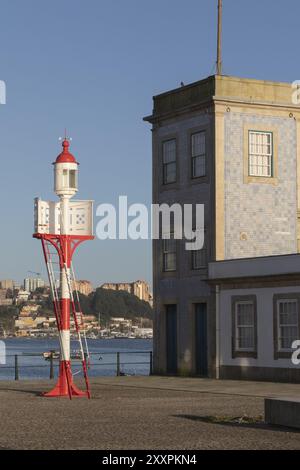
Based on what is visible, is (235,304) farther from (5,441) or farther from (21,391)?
(5,441)

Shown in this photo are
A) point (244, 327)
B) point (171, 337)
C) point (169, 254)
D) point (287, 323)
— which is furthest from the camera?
point (169, 254)

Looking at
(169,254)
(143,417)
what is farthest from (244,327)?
(143,417)

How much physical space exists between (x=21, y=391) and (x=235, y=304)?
8595 millimetres

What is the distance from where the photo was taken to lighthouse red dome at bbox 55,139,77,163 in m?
28.1

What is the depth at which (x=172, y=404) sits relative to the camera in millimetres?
23781

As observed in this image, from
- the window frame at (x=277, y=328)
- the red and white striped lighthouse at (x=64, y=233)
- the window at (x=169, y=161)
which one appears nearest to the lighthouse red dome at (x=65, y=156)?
the red and white striped lighthouse at (x=64, y=233)

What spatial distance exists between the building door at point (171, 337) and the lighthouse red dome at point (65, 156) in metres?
12.0

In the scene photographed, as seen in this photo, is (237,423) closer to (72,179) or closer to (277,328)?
(72,179)

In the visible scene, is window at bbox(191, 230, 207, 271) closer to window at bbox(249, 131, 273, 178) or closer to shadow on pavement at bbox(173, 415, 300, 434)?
window at bbox(249, 131, 273, 178)

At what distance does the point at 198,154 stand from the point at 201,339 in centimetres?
663

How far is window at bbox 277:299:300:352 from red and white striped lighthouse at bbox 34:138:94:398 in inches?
310

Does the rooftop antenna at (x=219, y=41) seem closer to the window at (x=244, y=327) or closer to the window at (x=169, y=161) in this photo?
the window at (x=169, y=161)

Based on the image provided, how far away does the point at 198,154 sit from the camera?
123 ft

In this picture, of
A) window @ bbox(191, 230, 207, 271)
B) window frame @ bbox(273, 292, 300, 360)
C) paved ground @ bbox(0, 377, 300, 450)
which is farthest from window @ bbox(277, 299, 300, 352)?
window @ bbox(191, 230, 207, 271)
